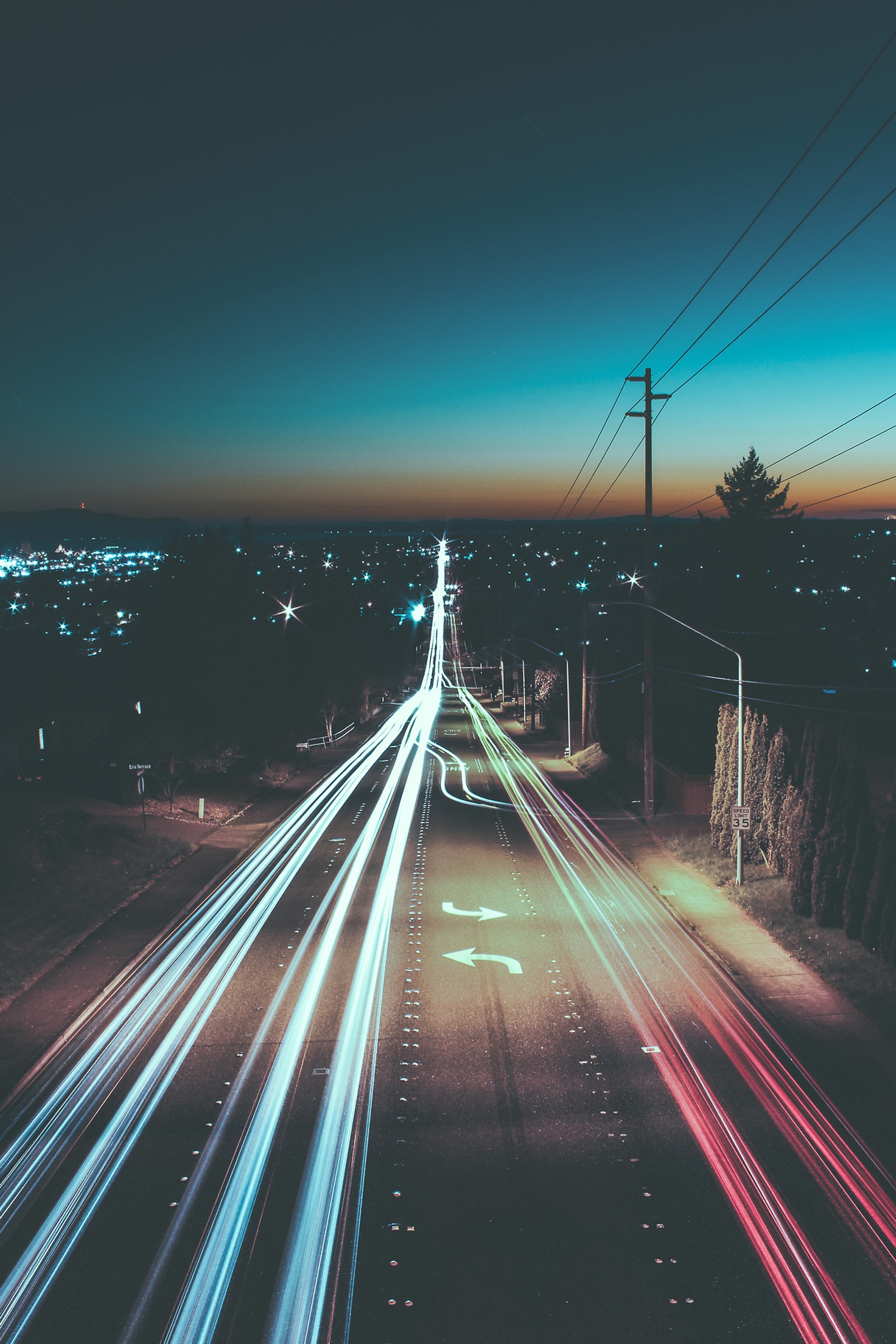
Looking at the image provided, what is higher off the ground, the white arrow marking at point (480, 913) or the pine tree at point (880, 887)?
the pine tree at point (880, 887)

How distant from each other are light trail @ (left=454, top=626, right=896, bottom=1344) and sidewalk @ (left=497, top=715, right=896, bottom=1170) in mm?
322

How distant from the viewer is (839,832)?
1714cm

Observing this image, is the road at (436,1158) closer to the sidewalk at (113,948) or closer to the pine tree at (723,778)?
the sidewalk at (113,948)

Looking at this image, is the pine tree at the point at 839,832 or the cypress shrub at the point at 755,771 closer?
the pine tree at the point at 839,832

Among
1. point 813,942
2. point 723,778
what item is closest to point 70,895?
point 813,942

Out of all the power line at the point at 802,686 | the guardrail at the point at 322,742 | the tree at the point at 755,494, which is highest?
the tree at the point at 755,494

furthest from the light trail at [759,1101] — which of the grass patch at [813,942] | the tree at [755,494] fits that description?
the tree at [755,494]

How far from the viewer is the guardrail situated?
49.5 m

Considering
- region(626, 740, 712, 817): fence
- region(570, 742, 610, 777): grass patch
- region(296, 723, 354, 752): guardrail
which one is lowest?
region(296, 723, 354, 752): guardrail

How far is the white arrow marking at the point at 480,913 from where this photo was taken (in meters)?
18.4

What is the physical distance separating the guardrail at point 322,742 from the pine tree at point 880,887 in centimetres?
3500

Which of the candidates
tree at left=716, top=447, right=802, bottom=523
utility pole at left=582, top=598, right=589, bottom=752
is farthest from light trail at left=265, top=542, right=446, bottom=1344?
tree at left=716, top=447, right=802, bottom=523

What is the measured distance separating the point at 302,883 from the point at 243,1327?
14.3 metres

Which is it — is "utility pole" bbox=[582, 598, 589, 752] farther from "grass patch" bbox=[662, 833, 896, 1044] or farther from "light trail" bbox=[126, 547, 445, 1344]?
"light trail" bbox=[126, 547, 445, 1344]
